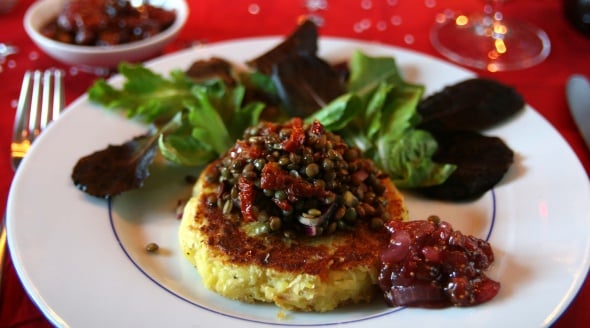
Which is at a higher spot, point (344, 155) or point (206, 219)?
point (344, 155)

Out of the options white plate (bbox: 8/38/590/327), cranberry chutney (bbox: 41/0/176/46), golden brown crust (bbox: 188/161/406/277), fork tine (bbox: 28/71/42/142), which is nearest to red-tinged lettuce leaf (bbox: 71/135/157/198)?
white plate (bbox: 8/38/590/327)

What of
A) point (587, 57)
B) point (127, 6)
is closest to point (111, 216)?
point (127, 6)

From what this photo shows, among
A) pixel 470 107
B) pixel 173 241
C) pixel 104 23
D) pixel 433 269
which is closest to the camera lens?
pixel 433 269

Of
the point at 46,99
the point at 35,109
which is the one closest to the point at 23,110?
the point at 35,109

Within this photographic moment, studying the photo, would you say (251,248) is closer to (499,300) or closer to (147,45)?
(499,300)

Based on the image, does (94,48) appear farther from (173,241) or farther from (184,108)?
(173,241)

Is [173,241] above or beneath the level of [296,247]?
beneath
